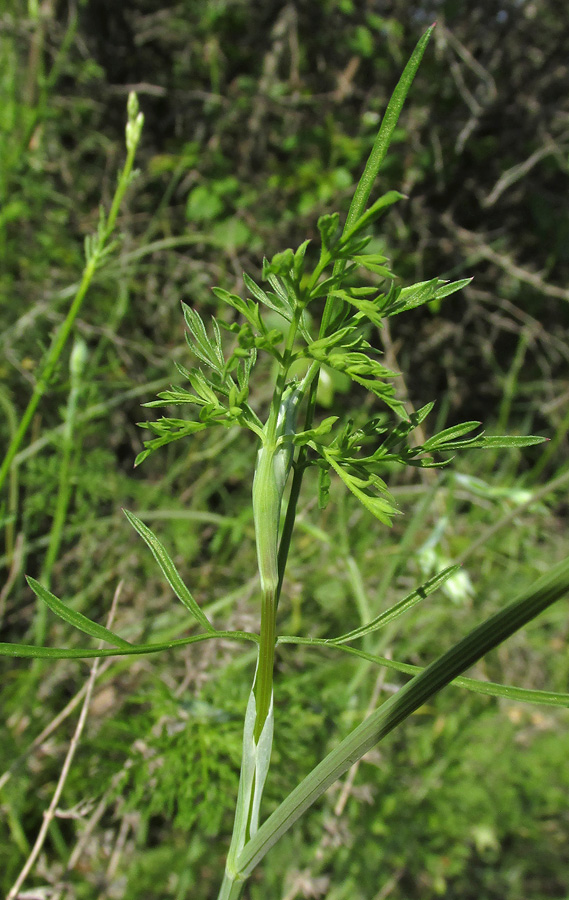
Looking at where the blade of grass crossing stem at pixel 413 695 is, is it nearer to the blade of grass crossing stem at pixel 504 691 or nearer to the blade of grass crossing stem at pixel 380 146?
the blade of grass crossing stem at pixel 504 691

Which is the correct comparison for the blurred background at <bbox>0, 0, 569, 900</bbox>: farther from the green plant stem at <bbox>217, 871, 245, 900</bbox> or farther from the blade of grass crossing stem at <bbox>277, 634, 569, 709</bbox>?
the blade of grass crossing stem at <bbox>277, 634, 569, 709</bbox>

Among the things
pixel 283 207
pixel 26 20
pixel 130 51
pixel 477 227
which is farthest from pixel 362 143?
pixel 26 20

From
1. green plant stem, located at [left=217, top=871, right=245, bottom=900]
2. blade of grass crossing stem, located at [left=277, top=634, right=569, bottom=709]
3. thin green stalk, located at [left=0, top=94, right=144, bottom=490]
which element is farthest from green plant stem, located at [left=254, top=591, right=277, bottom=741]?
thin green stalk, located at [left=0, top=94, right=144, bottom=490]

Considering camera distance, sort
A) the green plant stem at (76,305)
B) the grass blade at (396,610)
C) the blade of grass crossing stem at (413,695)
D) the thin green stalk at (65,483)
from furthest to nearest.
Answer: the thin green stalk at (65,483) → the green plant stem at (76,305) → the grass blade at (396,610) → the blade of grass crossing stem at (413,695)

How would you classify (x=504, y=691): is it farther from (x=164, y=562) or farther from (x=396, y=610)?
(x=164, y=562)

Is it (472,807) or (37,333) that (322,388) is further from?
(472,807)

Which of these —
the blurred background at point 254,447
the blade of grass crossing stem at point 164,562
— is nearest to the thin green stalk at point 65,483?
the blurred background at point 254,447
